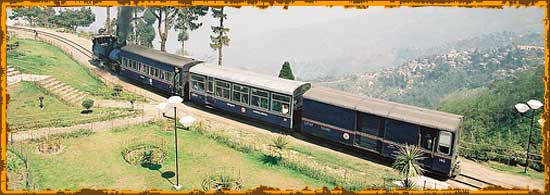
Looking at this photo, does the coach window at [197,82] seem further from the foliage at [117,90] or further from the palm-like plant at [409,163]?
the palm-like plant at [409,163]

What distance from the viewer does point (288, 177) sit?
69.7 feet

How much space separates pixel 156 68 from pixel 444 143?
21.3 metres

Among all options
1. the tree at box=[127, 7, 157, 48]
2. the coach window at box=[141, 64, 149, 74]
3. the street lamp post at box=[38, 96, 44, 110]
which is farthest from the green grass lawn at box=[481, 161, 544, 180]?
the tree at box=[127, 7, 157, 48]

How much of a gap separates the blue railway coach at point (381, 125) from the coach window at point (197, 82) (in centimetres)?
826

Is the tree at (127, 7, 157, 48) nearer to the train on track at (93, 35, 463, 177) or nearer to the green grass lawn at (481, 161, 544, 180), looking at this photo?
the train on track at (93, 35, 463, 177)

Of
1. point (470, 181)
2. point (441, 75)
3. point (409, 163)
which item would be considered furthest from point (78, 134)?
point (441, 75)

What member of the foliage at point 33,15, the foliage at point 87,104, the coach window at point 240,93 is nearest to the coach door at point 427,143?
the coach window at point 240,93

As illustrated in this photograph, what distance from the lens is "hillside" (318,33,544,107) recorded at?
109 meters

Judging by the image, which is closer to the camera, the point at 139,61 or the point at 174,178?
the point at 174,178

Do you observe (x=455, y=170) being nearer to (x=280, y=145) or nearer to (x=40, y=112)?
(x=280, y=145)

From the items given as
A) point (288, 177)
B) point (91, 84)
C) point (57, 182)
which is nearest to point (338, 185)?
point (288, 177)

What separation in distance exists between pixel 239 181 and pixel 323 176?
3.95m

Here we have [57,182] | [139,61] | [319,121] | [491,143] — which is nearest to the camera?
[57,182]

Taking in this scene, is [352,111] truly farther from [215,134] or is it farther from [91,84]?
[91,84]
